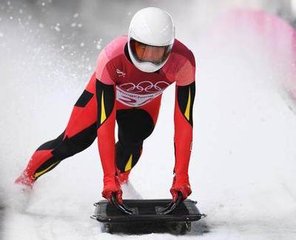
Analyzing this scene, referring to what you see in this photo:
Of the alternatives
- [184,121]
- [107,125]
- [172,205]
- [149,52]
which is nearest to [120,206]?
[172,205]

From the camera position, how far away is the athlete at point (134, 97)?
3617 mm

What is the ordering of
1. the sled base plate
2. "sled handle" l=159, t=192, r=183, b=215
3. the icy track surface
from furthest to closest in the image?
the icy track surface, "sled handle" l=159, t=192, r=183, b=215, the sled base plate

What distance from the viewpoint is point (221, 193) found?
15.5ft

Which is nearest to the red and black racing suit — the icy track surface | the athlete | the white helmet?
the athlete

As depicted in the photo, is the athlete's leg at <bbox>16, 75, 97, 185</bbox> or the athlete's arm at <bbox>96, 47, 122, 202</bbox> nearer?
the athlete's arm at <bbox>96, 47, 122, 202</bbox>

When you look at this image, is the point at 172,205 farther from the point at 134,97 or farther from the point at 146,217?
the point at 134,97

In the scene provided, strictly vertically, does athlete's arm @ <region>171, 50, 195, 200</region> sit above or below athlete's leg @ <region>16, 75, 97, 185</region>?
above

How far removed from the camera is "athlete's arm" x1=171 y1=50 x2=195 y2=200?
12.3 feet

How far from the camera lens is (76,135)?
164 inches

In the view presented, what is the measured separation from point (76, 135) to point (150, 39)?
0.94 metres

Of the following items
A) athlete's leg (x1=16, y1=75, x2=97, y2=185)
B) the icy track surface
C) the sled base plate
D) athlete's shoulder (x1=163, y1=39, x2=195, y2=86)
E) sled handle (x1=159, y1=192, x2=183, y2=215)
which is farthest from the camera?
athlete's leg (x1=16, y1=75, x2=97, y2=185)

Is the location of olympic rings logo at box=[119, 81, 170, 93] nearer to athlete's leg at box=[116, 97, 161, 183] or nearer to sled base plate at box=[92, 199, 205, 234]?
athlete's leg at box=[116, 97, 161, 183]

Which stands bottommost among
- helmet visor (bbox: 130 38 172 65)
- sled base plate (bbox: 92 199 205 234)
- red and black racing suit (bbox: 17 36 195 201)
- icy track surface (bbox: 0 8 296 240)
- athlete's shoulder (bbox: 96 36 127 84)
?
icy track surface (bbox: 0 8 296 240)

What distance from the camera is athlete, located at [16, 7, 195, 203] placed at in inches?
142
